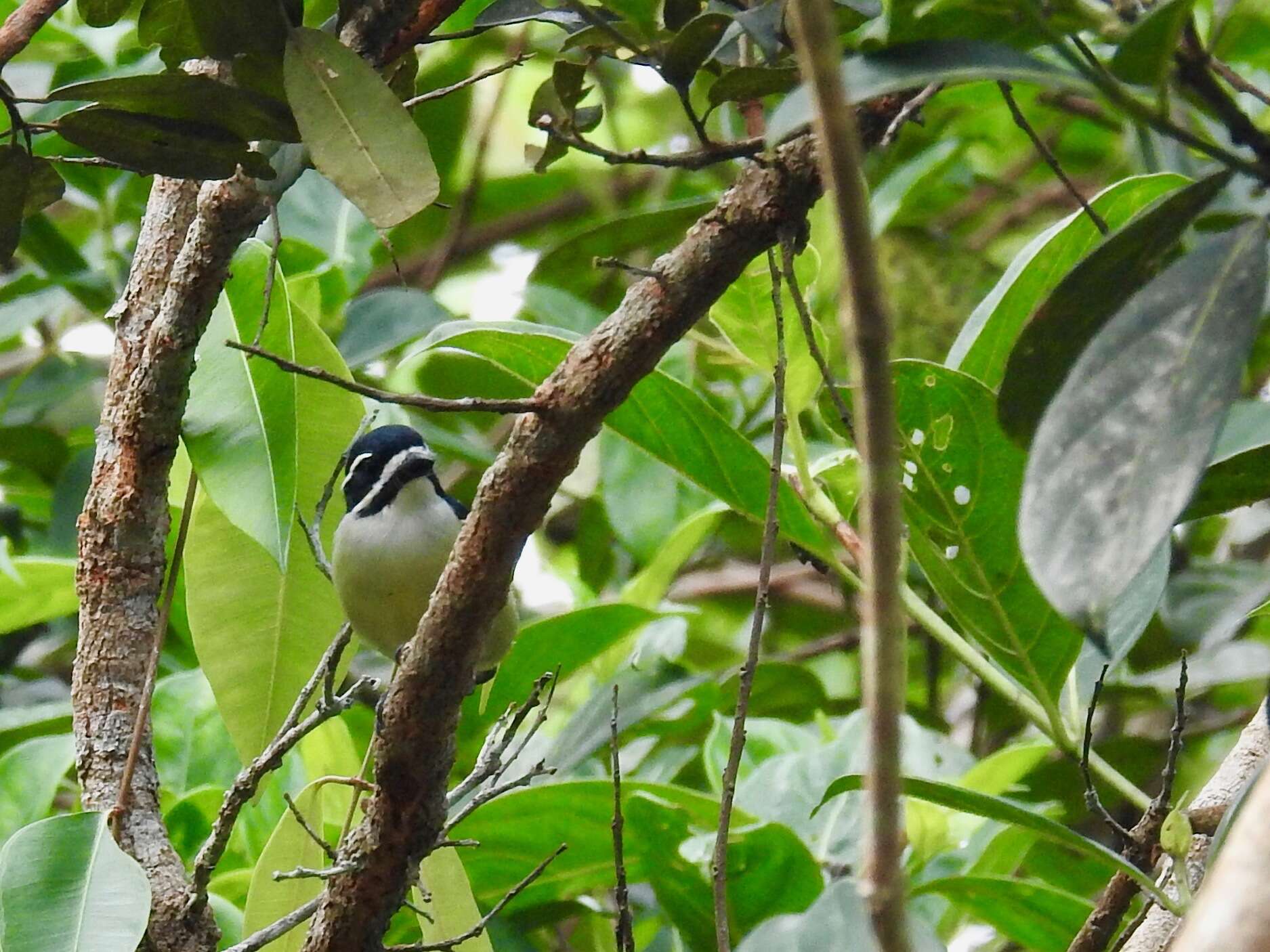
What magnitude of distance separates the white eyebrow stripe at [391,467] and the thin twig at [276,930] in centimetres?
93

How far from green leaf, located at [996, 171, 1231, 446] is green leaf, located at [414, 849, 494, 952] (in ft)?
3.13

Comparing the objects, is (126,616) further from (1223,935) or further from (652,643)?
(1223,935)

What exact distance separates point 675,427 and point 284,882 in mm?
657

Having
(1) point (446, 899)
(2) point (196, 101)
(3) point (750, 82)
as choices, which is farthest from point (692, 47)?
(1) point (446, 899)

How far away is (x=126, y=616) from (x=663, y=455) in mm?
615

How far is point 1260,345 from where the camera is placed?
3117 mm

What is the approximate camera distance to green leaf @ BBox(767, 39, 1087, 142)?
851mm

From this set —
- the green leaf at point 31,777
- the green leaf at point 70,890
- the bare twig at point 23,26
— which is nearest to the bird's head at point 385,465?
the green leaf at point 31,777

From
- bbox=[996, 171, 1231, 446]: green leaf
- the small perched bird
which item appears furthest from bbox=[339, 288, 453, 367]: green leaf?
bbox=[996, 171, 1231, 446]: green leaf

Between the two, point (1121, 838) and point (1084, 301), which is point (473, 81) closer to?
point (1084, 301)

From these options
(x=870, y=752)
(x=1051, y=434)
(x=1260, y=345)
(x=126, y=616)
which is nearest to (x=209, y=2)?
(x=126, y=616)

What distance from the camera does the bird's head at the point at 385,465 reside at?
2.33 meters

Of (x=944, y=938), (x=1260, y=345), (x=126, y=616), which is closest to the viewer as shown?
(x=126, y=616)

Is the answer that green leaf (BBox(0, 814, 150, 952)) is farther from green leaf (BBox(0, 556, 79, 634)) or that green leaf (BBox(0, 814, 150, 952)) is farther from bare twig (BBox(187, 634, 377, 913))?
green leaf (BBox(0, 556, 79, 634))
